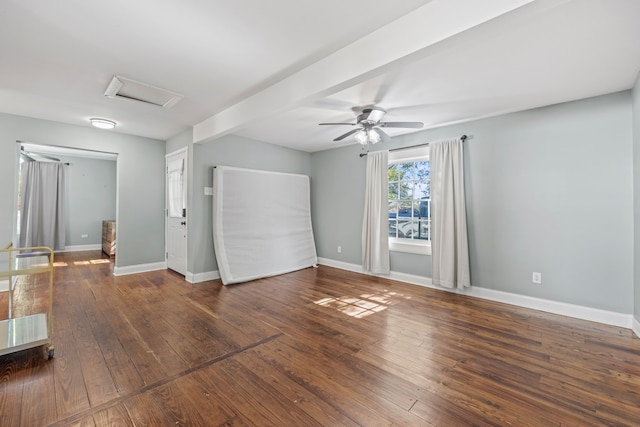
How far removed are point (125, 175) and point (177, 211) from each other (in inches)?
43.8

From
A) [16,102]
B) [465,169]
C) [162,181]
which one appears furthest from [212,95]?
[465,169]

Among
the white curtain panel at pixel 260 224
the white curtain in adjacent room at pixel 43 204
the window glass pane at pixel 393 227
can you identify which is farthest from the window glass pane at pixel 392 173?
the white curtain in adjacent room at pixel 43 204

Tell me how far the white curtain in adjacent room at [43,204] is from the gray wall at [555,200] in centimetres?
882

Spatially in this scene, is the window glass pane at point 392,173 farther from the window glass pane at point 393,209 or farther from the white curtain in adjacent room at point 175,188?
the white curtain in adjacent room at point 175,188

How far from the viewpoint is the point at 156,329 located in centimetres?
271

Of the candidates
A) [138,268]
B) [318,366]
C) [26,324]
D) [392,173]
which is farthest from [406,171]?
[138,268]

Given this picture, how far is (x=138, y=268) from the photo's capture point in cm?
500

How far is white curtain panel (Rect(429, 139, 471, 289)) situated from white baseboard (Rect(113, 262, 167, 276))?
497 centimetres

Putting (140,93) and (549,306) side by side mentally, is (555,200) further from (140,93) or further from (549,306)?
(140,93)

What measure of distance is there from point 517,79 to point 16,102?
583cm

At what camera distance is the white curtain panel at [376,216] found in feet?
15.7

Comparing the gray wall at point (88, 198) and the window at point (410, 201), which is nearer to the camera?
the window at point (410, 201)

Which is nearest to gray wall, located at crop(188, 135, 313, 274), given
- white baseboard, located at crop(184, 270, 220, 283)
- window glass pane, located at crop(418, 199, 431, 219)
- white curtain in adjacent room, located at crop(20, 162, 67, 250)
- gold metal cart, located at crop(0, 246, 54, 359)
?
white baseboard, located at crop(184, 270, 220, 283)

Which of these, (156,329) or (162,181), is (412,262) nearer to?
(156,329)
